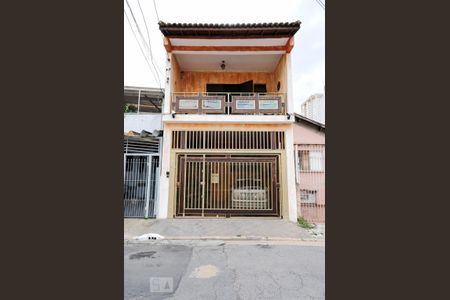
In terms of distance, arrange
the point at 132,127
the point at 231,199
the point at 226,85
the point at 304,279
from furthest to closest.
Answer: the point at 226,85 → the point at 132,127 → the point at 231,199 → the point at 304,279

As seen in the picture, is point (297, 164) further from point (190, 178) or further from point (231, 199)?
point (190, 178)

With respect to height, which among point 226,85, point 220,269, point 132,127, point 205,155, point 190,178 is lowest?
point 220,269

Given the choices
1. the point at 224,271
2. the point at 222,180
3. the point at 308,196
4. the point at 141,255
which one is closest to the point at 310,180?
the point at 308,196

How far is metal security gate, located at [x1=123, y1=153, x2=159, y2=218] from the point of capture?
10180 millimetres

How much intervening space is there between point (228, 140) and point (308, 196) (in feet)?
11.3

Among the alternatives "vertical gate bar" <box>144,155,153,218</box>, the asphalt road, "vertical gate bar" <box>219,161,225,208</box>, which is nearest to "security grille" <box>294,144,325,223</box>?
"vertical gate bar" <box>219,161,225,208</box>

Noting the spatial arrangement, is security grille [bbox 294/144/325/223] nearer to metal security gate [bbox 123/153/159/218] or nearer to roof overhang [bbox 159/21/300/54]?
roof overhang [bbox 159/21/300/54]

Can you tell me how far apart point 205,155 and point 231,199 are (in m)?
1.76

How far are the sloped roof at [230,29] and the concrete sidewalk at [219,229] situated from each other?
21.6 feet

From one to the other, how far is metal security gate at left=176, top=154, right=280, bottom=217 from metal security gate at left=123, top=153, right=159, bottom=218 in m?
0.96

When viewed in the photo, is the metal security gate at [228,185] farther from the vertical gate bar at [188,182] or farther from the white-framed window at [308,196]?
the white-framed window at [308,196]

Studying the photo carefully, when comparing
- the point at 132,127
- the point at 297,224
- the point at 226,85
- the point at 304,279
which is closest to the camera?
the point at 304,279

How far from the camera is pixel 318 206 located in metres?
10.2

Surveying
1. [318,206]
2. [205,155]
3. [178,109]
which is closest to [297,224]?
[318,206]
